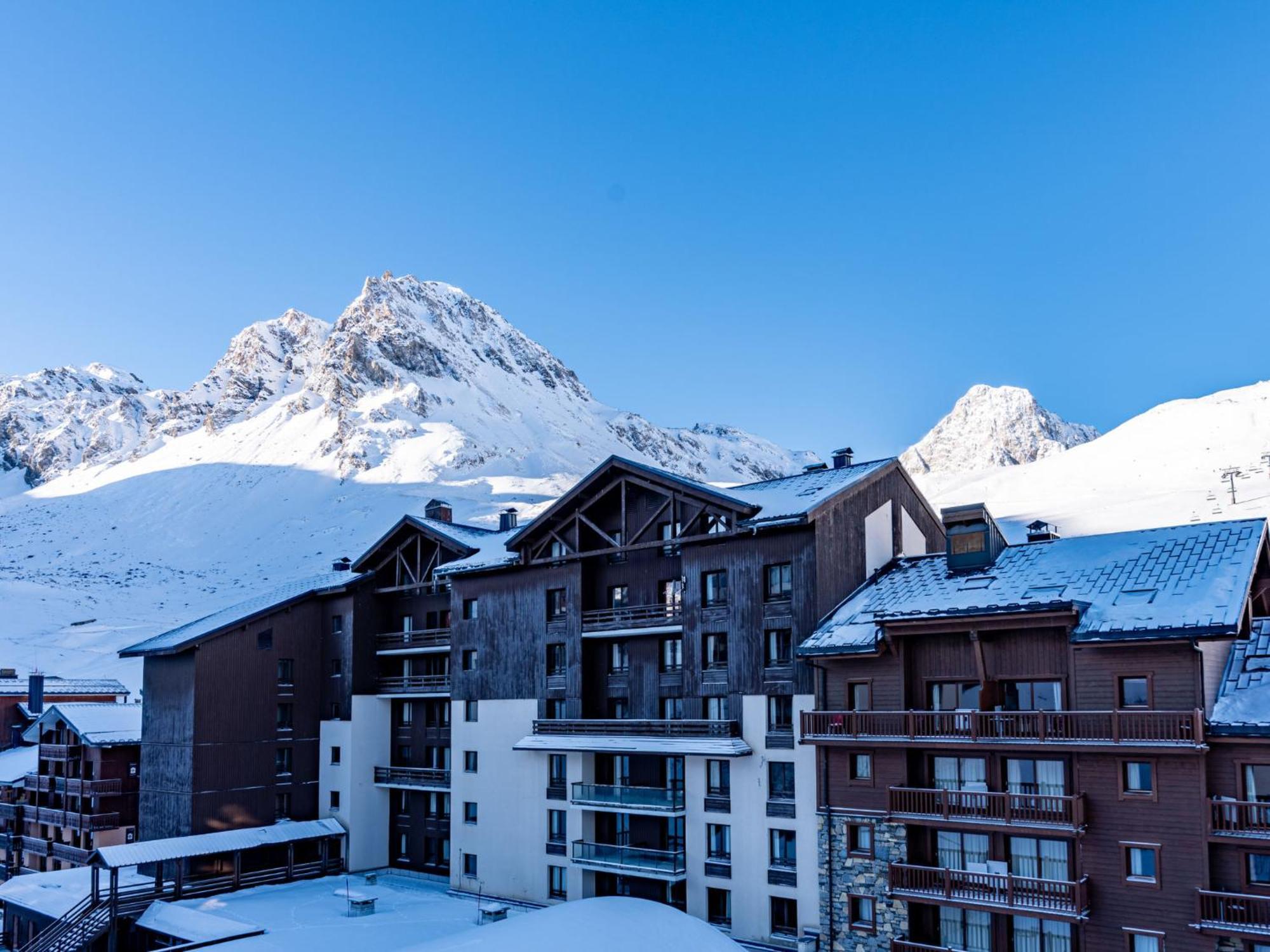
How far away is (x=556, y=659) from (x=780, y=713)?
1183 centimetres

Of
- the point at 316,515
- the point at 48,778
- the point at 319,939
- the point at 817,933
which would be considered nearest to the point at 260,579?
the point at 316,515

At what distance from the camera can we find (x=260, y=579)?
153 m

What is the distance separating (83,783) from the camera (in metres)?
54.2

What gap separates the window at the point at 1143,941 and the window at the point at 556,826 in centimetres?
2201

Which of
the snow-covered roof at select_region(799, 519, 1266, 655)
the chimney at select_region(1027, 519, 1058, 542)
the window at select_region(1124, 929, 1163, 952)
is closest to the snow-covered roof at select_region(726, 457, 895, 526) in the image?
the snow-covered roof at select_region(799, 519, 1266, 655)

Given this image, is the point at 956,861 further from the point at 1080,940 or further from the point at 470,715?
the point at 470,715

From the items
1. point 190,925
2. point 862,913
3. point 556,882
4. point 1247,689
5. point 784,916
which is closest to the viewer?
point 1247,689

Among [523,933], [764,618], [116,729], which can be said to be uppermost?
[764,618]

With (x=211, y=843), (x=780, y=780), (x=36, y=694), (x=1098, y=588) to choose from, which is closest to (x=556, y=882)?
(x=780, y=780)

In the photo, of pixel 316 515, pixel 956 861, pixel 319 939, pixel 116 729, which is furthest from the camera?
pixel 316 515

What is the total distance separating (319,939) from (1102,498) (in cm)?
10801

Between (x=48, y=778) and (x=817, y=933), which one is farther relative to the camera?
(x=48, y=778)

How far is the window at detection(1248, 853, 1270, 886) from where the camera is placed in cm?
2653

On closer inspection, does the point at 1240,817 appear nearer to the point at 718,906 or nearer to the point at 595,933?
the point at 595,933
